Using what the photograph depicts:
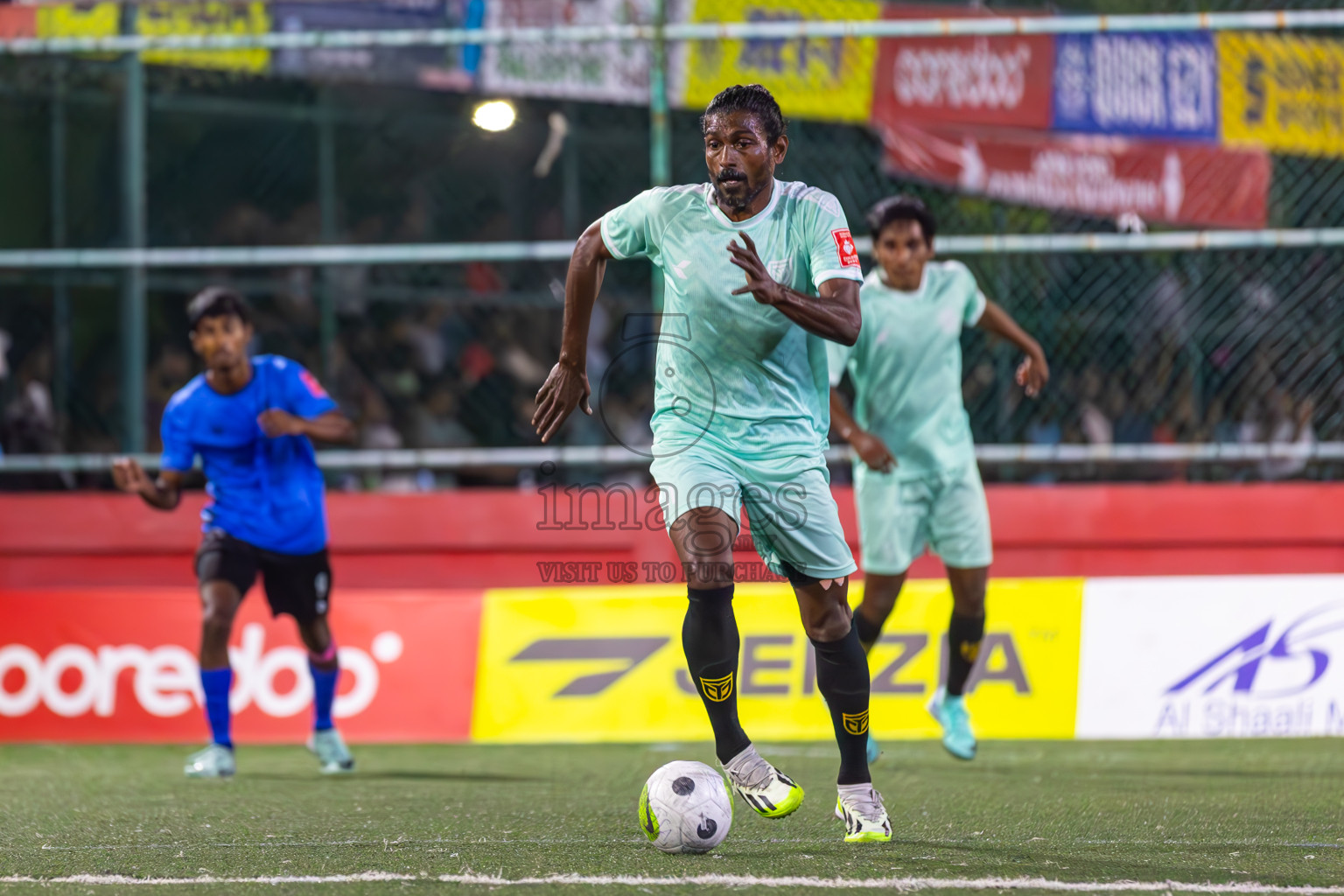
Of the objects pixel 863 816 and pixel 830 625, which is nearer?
pixel 863 816

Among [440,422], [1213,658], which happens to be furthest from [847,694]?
[440,422]

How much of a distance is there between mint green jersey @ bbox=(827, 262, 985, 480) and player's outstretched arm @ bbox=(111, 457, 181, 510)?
2903mm

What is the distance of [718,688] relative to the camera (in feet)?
13.5

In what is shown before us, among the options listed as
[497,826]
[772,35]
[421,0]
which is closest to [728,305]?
[497,826]

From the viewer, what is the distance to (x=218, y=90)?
8.78 metres

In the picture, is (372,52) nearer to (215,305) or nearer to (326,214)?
(326,214)

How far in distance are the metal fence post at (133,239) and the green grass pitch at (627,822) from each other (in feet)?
6.67

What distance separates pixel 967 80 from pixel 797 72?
4.19ft

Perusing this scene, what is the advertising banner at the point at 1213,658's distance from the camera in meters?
7.35

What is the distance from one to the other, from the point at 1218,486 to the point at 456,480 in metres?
4.20

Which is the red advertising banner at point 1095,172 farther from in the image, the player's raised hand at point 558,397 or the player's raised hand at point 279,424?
the player's raised hand at point 558,397

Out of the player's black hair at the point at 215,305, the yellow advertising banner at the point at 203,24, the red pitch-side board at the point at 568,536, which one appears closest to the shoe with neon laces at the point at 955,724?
the red pitch-side board at the point at 568,536

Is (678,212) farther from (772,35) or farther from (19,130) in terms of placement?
(19,130)

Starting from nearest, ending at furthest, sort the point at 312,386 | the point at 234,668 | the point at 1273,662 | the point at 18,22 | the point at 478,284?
the point at 312,386, the point at 1273,662, the point at 234,668, the point at 478,284, the point at 18,22
